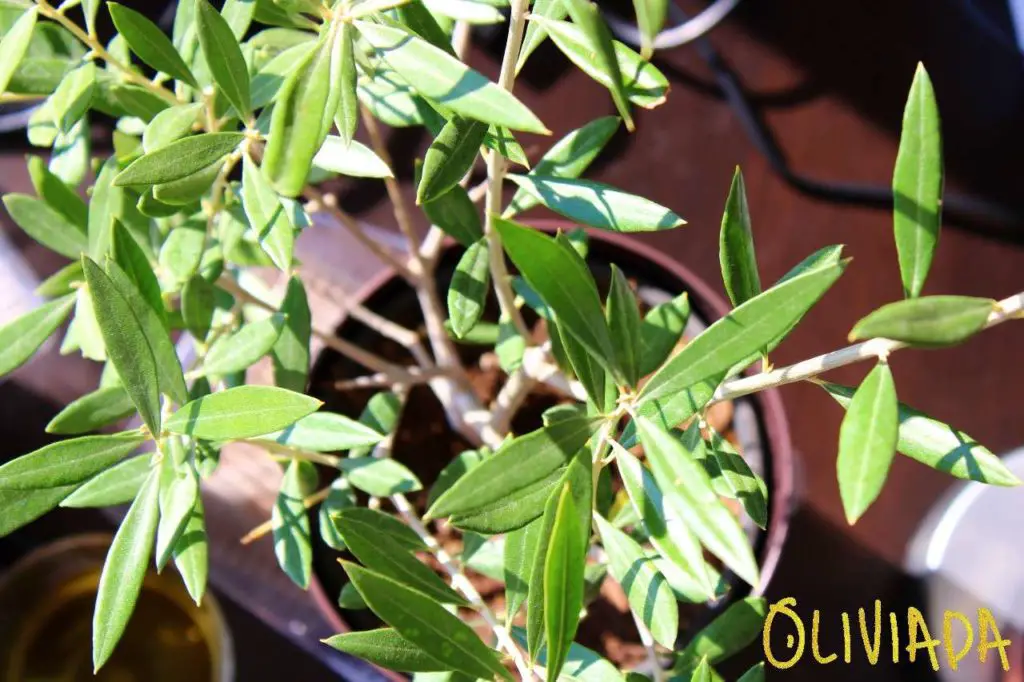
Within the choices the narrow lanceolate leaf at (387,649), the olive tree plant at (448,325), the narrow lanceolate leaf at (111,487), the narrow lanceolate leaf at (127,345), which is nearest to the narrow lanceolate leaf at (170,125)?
the olive tree plant at (448,325)

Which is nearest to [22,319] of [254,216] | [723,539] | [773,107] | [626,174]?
[254,216]

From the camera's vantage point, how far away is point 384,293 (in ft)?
2.83

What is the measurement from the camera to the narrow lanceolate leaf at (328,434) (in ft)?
1.73

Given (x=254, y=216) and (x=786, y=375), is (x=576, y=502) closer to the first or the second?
(x=786, y=375)

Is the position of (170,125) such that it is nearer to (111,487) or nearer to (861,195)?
(111,487)

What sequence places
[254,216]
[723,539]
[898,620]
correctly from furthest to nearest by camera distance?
[898,620] < [254,216] < [723,539]

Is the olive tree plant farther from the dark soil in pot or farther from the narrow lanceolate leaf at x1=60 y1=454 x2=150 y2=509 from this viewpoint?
the dark soil in pot

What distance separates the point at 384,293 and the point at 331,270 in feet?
0.84

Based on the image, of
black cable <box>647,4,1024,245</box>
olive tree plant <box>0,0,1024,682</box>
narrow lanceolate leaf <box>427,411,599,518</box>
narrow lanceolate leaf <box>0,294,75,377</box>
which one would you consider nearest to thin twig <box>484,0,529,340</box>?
olive tree plant <box>0,0,1024,682</box>

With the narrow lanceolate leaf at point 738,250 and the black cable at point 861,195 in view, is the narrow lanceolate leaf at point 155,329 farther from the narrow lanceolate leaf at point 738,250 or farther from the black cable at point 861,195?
the black cable at point 861,195

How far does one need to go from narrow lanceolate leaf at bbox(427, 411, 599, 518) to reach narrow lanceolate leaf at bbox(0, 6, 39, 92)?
1.16 feet

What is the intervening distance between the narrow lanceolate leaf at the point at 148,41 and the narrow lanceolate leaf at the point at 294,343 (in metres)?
0.16

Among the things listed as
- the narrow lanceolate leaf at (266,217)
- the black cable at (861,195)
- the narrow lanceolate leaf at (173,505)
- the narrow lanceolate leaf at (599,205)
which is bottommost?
the narrow lanceolate leaf at (173,505)

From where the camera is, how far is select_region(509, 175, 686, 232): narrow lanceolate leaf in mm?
479
